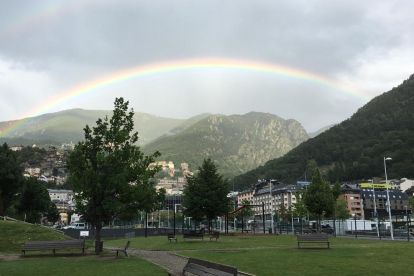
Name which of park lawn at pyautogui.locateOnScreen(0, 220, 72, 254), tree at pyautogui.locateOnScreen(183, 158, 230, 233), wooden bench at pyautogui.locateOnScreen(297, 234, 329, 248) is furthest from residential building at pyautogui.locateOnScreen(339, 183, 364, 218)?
park lawn at pyautogui.locateOnScreen(0, 220, 72, 254)

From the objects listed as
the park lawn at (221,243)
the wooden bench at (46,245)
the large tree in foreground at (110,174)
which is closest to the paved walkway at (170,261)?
the large tree in foreground at (110,174)

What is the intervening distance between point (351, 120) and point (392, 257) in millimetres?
183475

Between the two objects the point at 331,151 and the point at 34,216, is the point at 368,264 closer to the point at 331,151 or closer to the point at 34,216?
the point at 34,216

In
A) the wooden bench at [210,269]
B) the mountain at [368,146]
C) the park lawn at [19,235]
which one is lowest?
the park lawn at [19,235]

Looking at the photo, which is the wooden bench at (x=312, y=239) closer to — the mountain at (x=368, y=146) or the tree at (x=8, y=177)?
the tree at (x=8, y=177)

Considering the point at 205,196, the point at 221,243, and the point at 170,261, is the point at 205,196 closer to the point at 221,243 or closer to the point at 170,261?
the point at 221,243

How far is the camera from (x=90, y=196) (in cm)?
2100

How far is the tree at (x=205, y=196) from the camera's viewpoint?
153 ft

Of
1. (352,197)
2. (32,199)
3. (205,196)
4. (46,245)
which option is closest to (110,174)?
(46,245)

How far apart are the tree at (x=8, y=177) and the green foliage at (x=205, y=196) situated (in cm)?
2602

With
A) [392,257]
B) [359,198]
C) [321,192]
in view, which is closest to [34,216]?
[321,192]

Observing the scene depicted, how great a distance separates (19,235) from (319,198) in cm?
2865

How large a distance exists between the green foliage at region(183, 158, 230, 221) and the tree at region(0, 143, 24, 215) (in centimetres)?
2602

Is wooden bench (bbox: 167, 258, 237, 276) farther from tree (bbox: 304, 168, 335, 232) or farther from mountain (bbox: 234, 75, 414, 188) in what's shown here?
mountain (bbox: 234, 75, 414, 188)
